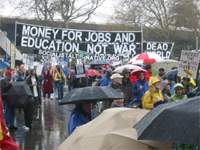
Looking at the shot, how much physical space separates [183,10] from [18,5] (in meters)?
13.8

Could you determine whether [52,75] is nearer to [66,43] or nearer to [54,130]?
[66,43]

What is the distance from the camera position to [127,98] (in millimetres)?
12898

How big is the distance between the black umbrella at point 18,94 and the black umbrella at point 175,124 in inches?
386

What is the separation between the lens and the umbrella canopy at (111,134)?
16.7 feet

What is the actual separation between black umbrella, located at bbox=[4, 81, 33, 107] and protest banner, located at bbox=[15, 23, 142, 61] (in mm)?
8585

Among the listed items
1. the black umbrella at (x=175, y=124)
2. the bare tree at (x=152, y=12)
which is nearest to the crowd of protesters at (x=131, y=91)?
the black umbrella at (x=175, y=124)

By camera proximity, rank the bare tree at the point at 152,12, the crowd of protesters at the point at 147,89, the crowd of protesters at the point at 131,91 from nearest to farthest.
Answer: the crowd of protesters at the point at 131,91, the crowd of protesters at the point at 147,89, the bare tree at the point at 152,12

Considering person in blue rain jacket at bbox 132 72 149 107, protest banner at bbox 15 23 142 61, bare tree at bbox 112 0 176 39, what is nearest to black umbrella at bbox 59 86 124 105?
person in blue rain jacket at bbox 132 72 149 107

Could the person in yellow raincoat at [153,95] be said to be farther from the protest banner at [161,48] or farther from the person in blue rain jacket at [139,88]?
the protest banner at [161,48]

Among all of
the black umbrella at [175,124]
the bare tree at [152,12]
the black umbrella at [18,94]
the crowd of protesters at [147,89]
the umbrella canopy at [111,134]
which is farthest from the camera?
the bare tree at [152,12]

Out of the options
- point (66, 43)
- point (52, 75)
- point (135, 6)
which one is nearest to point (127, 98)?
point (66, 43)

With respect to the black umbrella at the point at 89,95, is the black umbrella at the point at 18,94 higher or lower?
lower

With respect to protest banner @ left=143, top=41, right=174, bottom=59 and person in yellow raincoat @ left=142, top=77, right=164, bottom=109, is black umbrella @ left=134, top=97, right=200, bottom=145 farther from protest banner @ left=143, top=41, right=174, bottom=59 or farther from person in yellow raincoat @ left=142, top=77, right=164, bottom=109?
protest banner @ left=143, top=41, right=174, bottom=59

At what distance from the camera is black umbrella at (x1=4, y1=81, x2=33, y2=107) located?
14.5 metres
